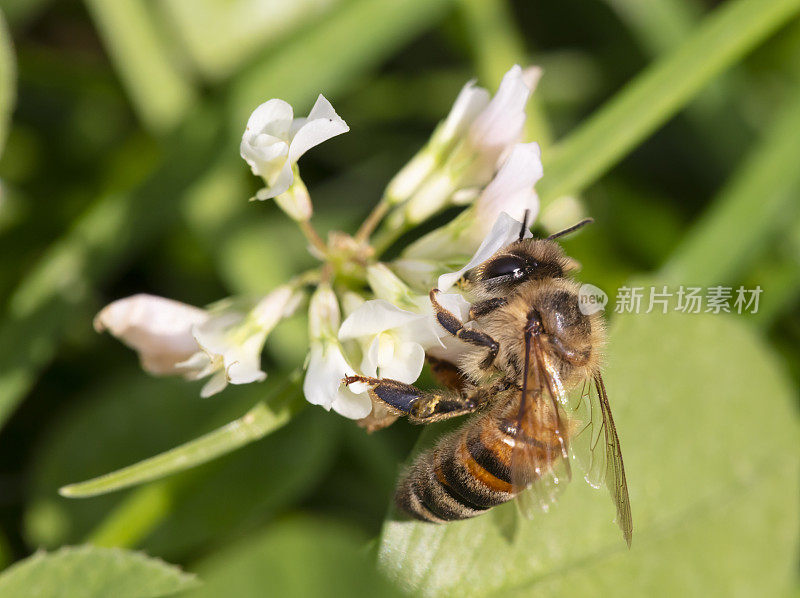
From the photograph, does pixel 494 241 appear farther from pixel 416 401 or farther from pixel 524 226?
pixel 416 401

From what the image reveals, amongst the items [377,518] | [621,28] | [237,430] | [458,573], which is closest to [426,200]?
[237,430]

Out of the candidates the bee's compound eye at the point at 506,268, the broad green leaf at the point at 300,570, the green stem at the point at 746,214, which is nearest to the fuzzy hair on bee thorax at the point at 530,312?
the bee's compound eye at the point at 506,268

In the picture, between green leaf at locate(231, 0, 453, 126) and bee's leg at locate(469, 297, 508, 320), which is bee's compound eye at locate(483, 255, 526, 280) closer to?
bee's leg at locate(469, 297, 508, 320)

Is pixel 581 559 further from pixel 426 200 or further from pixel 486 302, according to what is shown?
pixel 426 200

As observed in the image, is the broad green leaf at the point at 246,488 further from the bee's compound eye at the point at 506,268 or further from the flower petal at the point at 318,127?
the flower petal at the point at 318,127

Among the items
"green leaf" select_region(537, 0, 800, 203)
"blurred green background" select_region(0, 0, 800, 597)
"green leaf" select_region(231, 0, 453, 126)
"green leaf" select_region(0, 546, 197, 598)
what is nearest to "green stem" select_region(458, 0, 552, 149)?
"blurred green background" select_region(0, 0, 800, 597)
